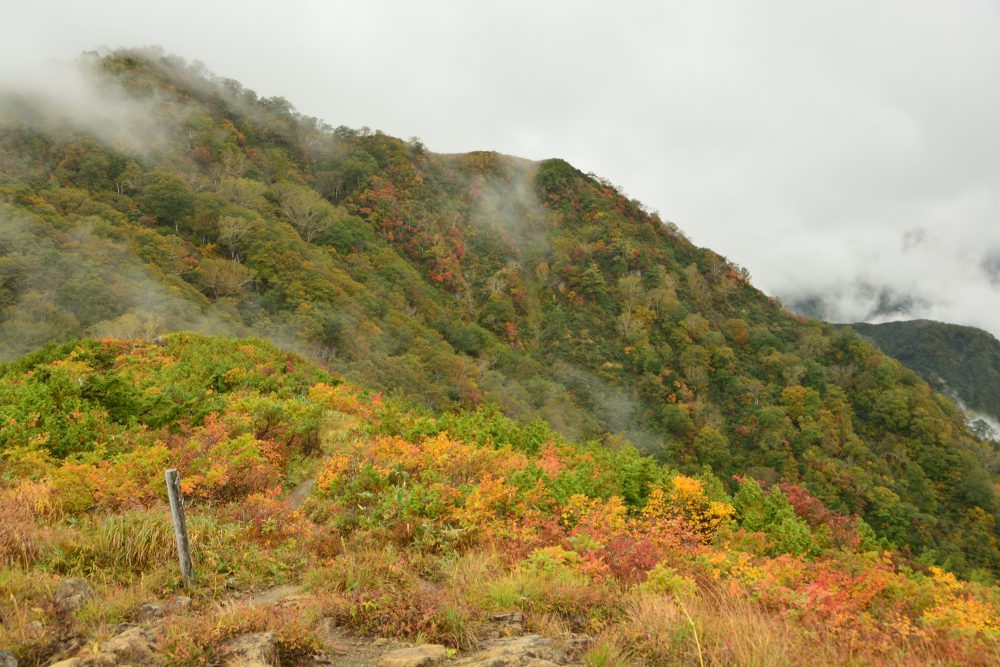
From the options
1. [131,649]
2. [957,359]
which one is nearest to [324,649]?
[131,649]

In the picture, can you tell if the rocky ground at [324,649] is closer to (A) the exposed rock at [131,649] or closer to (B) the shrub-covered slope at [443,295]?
(A) the exposed rock at [131,649]

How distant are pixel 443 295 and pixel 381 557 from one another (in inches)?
Result: 2267

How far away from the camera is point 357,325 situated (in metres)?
40.1

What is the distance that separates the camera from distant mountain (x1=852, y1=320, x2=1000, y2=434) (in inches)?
4850

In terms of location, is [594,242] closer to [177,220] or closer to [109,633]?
[177,220]

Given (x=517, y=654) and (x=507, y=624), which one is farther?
(x=507, y=624)

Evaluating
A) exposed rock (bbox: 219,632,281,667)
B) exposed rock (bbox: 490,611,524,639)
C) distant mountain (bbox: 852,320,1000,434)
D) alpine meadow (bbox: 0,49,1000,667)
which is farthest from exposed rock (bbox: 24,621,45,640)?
distant mountain (bbox: 852,320,1000,434)

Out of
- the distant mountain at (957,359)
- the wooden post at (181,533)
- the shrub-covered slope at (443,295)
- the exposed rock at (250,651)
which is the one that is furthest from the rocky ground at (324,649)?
the distant mountain at (957,359)

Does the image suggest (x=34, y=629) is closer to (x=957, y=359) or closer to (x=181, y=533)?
(x=181, y=533)

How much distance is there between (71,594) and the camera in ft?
12.8

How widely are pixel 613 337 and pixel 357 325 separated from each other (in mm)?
35761

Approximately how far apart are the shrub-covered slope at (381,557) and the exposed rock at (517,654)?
14 centimetres

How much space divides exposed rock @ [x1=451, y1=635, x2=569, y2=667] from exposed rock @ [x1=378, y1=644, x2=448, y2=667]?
140 mm

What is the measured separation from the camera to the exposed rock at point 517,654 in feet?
10.9
